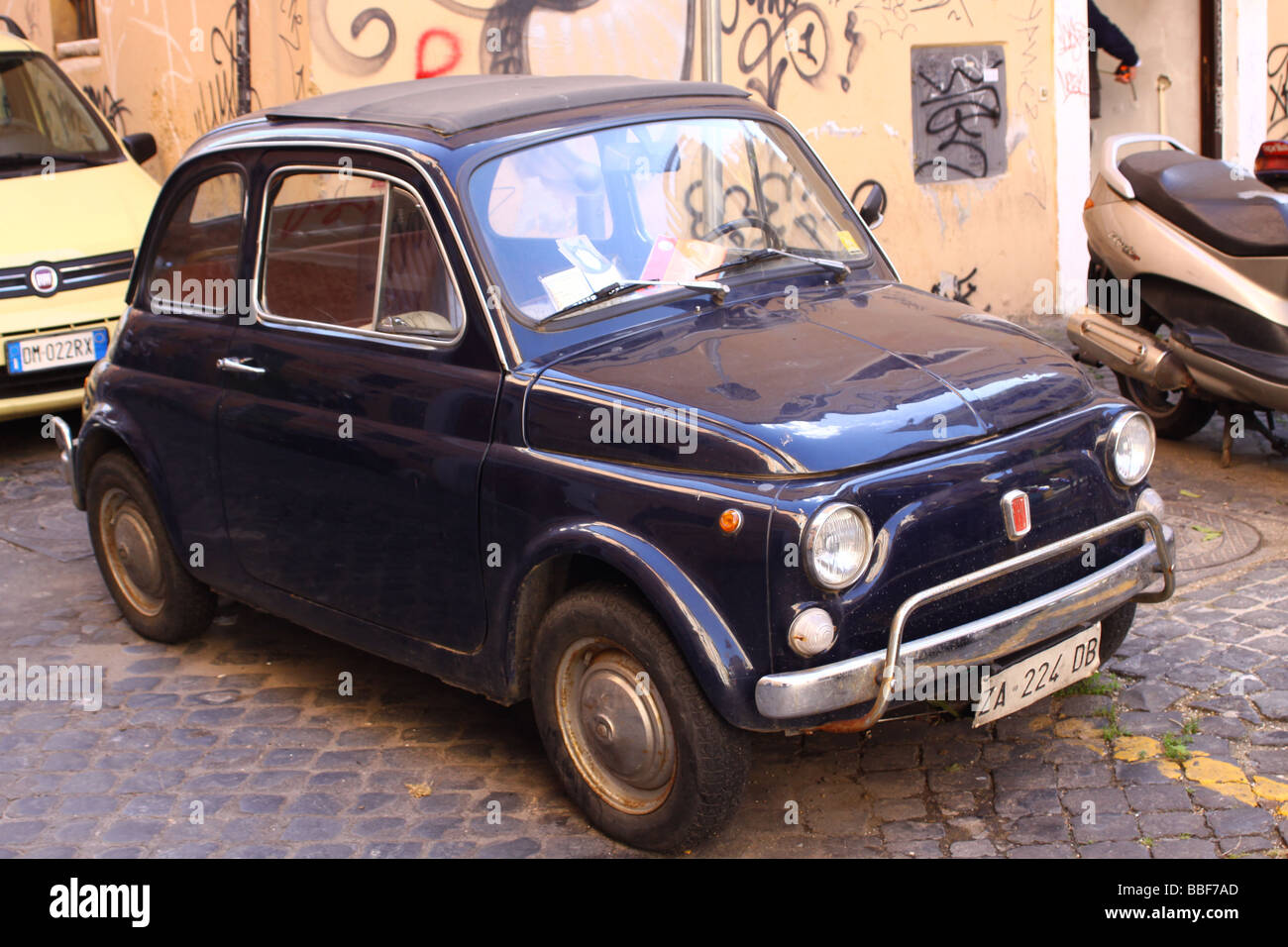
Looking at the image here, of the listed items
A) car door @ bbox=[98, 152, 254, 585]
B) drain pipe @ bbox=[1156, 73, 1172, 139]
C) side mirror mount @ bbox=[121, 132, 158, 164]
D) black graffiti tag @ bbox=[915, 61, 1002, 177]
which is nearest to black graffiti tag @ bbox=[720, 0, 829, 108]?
black graffiti tag @ bbox=[915, 61, 1002, 177]

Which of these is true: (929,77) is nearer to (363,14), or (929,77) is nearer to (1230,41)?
(1230,41)

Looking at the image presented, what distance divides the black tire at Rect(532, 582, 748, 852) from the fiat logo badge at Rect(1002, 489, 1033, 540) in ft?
2.77

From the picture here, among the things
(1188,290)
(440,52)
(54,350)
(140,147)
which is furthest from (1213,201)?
(140,147)

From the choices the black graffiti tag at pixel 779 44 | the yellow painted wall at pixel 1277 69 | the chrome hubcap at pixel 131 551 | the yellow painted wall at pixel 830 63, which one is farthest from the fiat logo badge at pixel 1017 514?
the yellow painted wall at pixel 1277 69

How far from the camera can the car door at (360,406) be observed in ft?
13.4

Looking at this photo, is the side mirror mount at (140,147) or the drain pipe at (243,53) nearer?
the side mirror mount at (140,147)

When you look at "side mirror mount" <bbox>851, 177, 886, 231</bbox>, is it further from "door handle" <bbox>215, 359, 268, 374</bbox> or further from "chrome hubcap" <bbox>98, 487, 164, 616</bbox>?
"chrome hubcap" <bbox>98, 487, 164, 616</bbox>

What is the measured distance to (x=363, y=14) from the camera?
9711 mm

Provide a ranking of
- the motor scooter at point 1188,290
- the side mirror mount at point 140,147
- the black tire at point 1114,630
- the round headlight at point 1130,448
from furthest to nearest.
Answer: the side mirror mount at point 140,147 → the motor scooter at point 1188,290 → the black tire at point 1114,630 → the round headlight at point 1130,448

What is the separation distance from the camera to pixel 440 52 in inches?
388

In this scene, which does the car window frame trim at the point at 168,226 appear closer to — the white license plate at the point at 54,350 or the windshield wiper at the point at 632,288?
the windshield wiper at the point at 632,288

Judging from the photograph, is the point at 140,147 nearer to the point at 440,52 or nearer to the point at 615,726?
the point at 440,52

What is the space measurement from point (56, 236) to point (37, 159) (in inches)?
33.7

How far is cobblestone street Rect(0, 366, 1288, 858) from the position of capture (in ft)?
12.8
